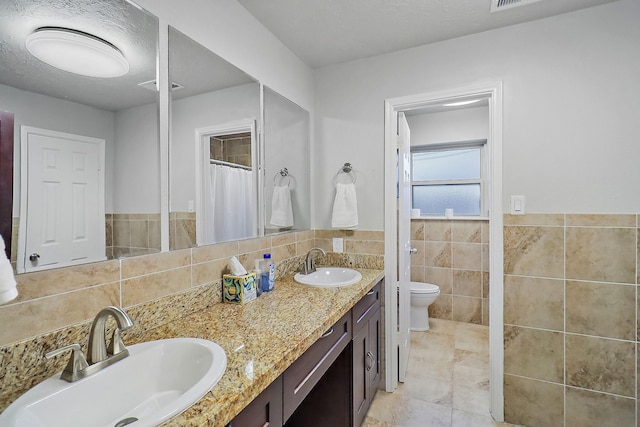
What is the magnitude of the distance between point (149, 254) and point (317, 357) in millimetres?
767

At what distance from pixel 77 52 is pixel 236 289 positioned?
106 centimetres

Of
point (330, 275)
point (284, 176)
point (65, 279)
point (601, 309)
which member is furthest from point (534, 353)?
point (65, 279)

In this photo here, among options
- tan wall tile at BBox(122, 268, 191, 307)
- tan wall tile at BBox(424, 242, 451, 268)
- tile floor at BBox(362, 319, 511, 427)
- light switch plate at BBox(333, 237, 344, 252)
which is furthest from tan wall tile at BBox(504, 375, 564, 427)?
tan wall tile at BBox(122, 268, 191, 307)

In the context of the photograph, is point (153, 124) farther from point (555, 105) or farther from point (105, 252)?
point (555, 105)

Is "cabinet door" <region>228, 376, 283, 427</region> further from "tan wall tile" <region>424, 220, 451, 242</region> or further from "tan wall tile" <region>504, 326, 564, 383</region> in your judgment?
"tan wall tile" <region>424, 220, 451, 242</region>

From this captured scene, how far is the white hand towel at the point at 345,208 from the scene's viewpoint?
2.15 meters

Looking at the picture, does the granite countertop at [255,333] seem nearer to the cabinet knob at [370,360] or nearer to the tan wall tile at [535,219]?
the cabinet knob at [370,360]

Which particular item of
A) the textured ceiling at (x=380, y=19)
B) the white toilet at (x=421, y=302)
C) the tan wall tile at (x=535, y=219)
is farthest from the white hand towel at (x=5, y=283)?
the white toilet at (x=421, y=302)

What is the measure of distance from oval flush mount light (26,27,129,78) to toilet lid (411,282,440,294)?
9.20 ft

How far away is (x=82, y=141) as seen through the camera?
936 mm

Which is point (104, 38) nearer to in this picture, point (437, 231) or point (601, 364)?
point (601, 364)

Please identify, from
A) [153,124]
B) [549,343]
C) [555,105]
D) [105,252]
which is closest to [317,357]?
[105,252]

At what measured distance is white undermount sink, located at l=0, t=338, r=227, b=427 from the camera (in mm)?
662

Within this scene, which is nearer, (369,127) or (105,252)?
(105,252)
